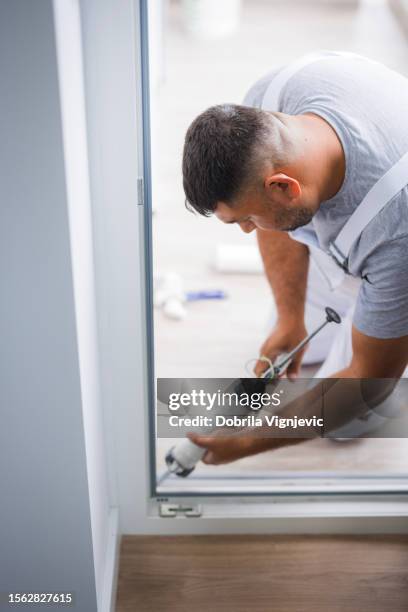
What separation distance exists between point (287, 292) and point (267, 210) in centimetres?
46

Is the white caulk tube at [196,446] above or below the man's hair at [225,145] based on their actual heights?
below

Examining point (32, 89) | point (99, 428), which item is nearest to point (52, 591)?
point (99, 428)

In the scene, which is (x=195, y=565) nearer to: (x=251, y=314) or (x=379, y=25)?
(x=251, y=314)

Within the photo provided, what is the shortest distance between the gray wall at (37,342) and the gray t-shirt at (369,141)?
1.50 feet

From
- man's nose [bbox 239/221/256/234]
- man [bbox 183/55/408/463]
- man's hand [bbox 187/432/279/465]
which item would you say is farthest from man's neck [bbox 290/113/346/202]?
man's hand [bbox 187/432/279/465]

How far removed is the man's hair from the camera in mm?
955

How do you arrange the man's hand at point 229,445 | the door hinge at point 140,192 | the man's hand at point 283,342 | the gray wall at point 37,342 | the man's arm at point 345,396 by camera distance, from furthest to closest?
the man's hand at point 283,342, the man's hand at point 229,445, the man's arm at point 345,396, the door hinge at point 140,192, the gray wall at point 37,342

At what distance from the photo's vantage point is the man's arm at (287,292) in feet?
4.50

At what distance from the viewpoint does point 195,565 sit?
4.67ft

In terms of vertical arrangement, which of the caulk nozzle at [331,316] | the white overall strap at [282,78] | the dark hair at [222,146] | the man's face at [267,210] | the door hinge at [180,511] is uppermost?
the white overall strap at [282,78]

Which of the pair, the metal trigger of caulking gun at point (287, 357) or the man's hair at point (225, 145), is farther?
the metal trigger of caulking gun at point (287, 357)

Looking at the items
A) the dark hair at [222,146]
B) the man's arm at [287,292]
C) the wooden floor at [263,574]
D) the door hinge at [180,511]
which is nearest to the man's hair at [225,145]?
the dark hair at [222,146]

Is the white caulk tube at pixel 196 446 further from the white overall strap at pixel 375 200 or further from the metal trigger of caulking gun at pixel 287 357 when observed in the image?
the white overall strap at pixel 375 200

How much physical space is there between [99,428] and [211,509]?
392 mm
